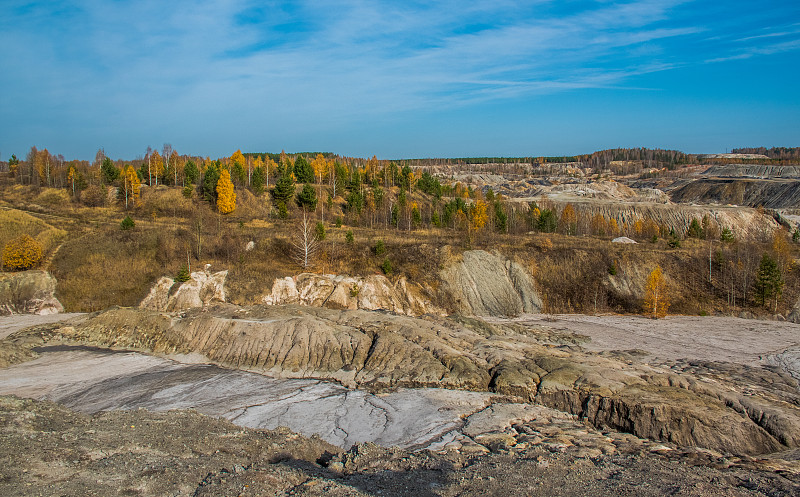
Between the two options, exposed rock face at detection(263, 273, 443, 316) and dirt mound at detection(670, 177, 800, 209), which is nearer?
exposed rock face at detection(263, 273, 443, 316)

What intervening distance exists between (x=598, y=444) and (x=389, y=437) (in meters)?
7.70

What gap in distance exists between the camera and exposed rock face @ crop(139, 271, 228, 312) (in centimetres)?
4259

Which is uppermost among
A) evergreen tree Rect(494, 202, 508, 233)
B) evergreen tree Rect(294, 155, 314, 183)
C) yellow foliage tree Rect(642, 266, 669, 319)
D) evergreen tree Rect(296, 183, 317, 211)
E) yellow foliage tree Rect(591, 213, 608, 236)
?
evergreen tree Rect(294, 155, 314, 183)

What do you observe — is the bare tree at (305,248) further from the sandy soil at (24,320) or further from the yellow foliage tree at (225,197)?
the yellow foliage tree at (225,197)

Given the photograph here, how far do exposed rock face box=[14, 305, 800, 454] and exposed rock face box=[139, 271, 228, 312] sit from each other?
358 inches

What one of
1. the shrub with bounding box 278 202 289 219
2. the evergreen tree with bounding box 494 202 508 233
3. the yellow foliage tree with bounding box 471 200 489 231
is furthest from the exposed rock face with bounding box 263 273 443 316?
the evergreen tree with bounding box 494 202 508 233

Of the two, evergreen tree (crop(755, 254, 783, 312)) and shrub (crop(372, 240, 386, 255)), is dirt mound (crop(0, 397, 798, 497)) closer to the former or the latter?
shrub (crop(372, 240, 386, 255))

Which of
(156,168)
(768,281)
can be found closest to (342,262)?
(768,281)

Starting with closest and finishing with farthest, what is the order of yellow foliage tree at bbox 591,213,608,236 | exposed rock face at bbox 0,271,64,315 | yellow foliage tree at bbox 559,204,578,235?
exposed rock face at bbox 0,271,64,315, yellow foliage tree at bbox 559,204,578,235, yellow foliage tree at bbox 591,213,608,236

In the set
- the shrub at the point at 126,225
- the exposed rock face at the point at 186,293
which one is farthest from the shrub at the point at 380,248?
the shrub at the point at 126,225

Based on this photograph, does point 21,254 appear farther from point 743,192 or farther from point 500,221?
point 743,192

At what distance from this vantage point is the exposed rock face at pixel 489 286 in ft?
159

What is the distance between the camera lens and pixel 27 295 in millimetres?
42750

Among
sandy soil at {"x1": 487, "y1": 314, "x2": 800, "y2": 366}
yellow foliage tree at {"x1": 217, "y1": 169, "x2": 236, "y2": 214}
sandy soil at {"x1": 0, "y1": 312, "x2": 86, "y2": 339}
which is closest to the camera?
sandy soil at {"x1": 487, "y1": 314, "x2": 800, "y2": 366}
